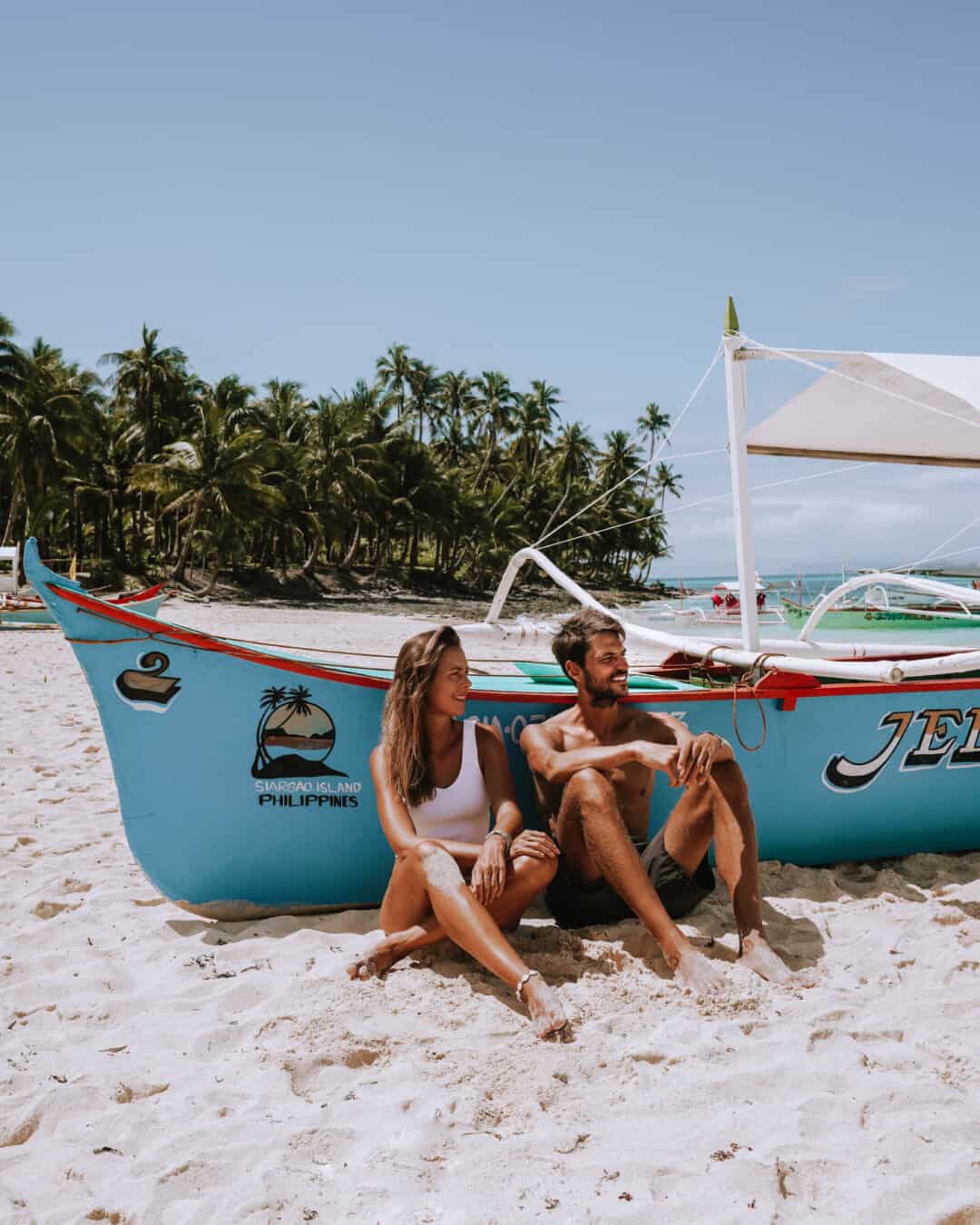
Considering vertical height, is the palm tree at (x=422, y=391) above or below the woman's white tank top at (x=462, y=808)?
above

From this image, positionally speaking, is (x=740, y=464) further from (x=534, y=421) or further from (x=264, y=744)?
(x=534, y=421)

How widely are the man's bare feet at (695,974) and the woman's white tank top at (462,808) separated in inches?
26.7

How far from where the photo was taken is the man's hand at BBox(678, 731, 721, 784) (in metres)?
2.61

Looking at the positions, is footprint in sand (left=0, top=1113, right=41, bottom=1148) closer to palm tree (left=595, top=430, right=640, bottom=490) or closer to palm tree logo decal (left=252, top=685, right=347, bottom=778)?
palm tree logo decal (left=252, top=685, right=347, bottom=778)

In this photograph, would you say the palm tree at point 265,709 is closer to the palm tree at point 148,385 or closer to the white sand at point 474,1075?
the white sand at point 474,1075

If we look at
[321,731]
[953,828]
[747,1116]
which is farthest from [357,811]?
[953,828]

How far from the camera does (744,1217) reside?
1.64m

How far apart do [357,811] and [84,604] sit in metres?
1.13

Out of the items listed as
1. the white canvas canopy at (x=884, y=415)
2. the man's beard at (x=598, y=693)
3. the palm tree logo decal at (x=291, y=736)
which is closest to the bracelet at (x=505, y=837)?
the man's beard at (x=598, y=693)

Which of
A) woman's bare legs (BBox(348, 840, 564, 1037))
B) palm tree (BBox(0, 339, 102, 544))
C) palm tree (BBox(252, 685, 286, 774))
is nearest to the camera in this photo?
woman's bare legs (BBox(348, 840, 564, 1037))

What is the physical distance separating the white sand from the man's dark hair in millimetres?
897

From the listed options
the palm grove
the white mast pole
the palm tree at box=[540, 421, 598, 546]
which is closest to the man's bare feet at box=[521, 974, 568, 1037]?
the white mast pole

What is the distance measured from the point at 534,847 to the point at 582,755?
33 cm

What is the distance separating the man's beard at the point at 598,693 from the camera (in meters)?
2.92
